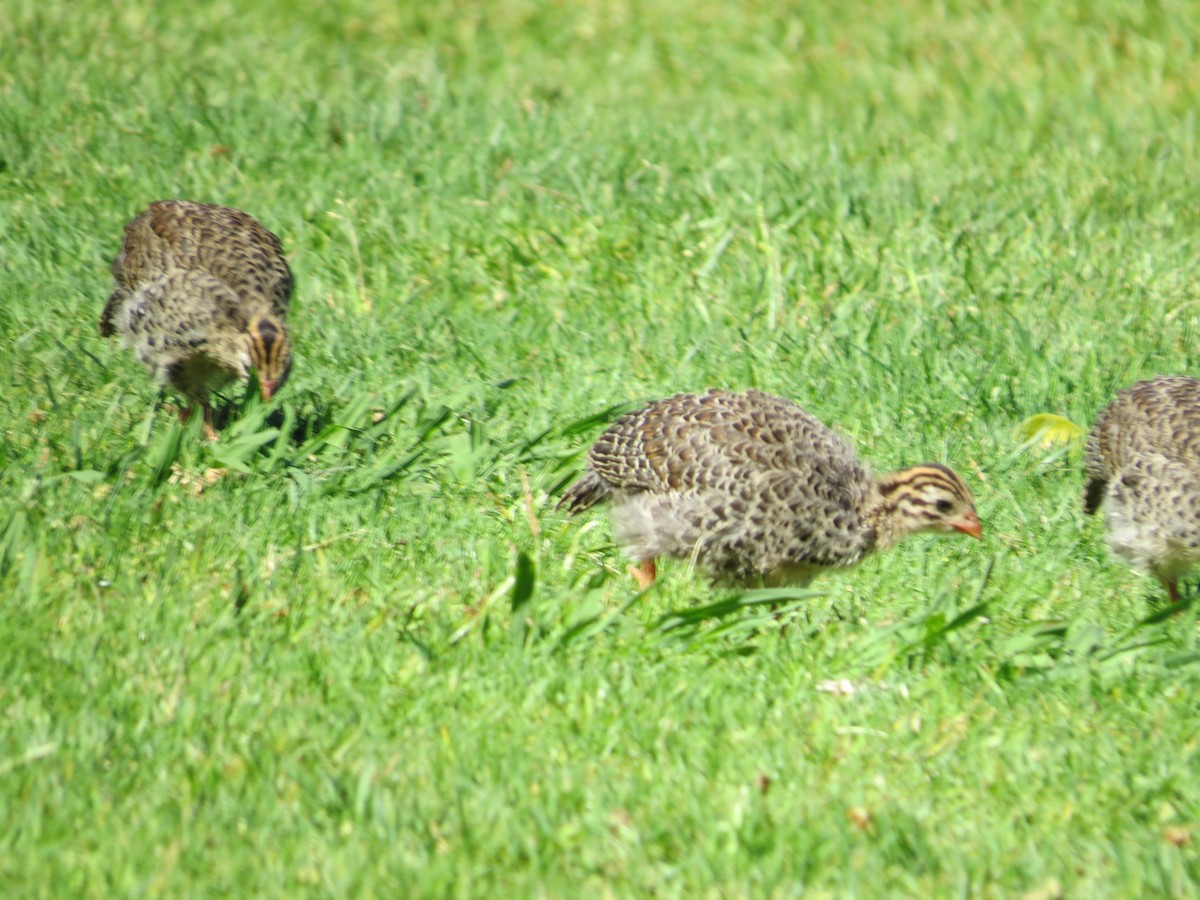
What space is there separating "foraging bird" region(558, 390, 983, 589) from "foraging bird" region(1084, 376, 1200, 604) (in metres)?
0.75

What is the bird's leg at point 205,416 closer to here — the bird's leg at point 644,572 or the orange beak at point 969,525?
the bird's leg at point 644,572

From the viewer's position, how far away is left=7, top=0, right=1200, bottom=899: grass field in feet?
14.3

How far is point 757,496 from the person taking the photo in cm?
599

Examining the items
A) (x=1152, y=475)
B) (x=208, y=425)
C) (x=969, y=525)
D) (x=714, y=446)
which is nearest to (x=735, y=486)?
(x=714, y=446)

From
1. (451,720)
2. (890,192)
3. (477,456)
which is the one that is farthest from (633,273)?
(451,720)

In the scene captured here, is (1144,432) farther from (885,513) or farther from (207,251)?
(207,251)

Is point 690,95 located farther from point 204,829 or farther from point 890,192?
point 204,829

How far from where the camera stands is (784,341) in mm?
8023

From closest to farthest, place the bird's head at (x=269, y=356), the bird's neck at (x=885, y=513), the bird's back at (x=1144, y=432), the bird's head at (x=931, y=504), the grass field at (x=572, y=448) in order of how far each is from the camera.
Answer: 1. the grass field at (x=572, y=448)
2. the bird's head at (x=931, y=504)
3. the bird's neck at (x=885, y=513)
4. the bird's back at (x=1144, y=432)
5. the bird's head at (x=269, y=356)

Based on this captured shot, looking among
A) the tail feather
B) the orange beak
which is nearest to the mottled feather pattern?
the tail feather

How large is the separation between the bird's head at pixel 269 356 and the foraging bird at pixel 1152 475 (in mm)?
3618

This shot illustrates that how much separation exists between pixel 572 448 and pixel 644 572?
1024 mm

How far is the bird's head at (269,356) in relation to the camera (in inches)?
266

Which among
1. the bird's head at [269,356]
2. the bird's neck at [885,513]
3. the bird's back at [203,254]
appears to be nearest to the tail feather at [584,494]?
the bird's neck at [885,513]
